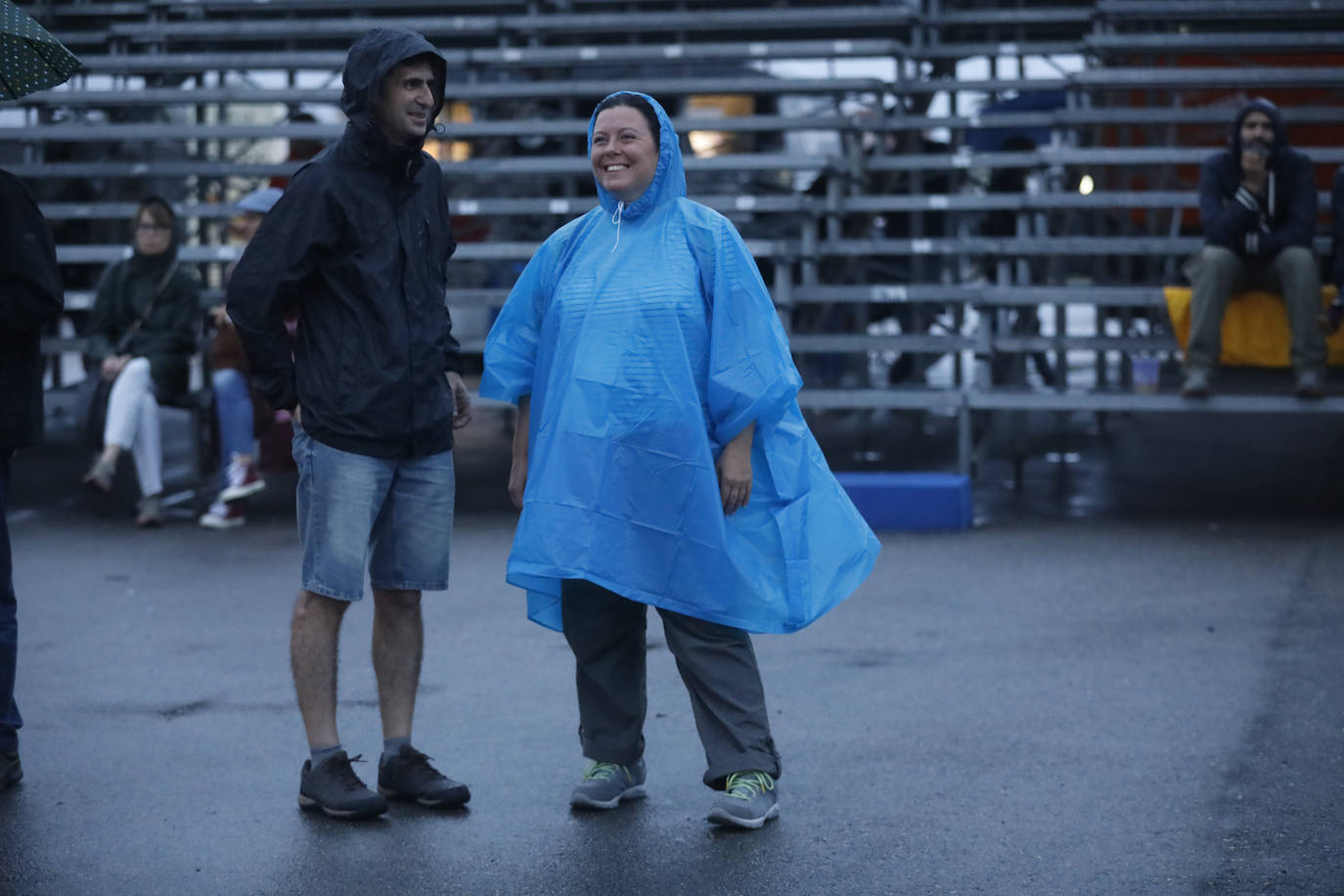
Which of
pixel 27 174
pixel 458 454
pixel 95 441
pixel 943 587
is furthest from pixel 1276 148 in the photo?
pixel 27 174

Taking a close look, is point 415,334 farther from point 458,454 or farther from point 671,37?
point 671,37

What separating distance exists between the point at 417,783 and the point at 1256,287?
20.4 feet

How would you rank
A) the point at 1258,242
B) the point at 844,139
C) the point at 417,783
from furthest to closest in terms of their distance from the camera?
1. the point at 844,139
2. the point at 1258,242
3. the point at 417,783

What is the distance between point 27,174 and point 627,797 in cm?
878

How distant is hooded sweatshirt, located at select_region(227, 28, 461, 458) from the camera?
14.2 feet

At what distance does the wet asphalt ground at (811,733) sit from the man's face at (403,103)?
1.68m

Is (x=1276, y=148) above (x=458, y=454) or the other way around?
above

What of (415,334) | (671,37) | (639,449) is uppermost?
(671,37)

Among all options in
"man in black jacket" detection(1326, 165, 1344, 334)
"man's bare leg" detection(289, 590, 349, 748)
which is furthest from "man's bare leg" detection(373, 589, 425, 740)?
"man in black jacket" detection(1326, 165, 1344, 334)

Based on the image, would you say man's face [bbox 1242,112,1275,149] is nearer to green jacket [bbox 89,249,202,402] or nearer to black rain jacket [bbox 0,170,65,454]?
green jacket [bbox 89,249,202,402]

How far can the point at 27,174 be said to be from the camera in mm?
11820

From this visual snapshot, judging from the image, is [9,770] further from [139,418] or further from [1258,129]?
[1258,129]

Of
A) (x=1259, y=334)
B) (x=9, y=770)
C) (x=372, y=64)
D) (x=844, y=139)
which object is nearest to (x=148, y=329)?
(x=844, y=139)

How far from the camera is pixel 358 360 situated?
438 cm
